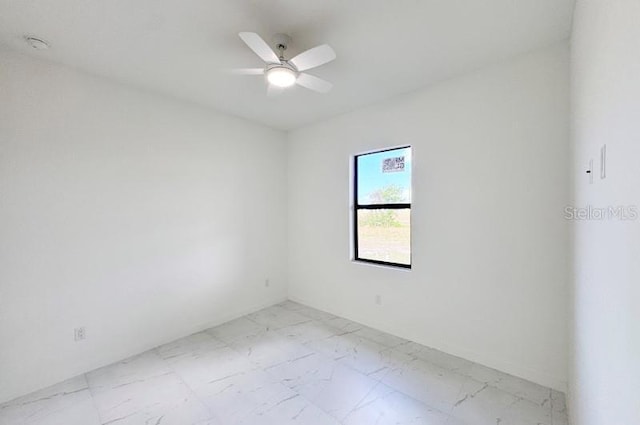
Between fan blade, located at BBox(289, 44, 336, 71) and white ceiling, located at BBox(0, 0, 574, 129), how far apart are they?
22 centimetres

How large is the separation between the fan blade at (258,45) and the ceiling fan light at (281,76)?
7cm

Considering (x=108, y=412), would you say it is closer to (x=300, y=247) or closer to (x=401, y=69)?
(x=300, y=247)

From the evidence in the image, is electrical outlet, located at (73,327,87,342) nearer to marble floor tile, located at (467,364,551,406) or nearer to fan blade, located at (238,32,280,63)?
fan blade, located at (238,32,280,63)

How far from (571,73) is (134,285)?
4.15 m

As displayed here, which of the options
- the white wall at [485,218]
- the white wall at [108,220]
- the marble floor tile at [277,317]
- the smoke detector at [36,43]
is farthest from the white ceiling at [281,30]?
the marble floor tile at [277,317]

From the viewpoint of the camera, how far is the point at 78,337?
2.53m

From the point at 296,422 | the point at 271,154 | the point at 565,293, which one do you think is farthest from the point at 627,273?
the point at 271,154

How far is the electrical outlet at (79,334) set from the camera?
252cm

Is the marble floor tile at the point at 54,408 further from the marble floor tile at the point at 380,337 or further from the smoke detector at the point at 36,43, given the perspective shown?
the smoke detector at the point at 36,43

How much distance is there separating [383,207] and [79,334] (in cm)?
324

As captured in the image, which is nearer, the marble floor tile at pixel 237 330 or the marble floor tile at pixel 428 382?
the marble floor tile at pixel 428 382

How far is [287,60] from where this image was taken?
7.00 feet

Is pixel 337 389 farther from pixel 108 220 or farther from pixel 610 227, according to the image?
pixel 108 220

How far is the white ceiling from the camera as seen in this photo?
1808mm
